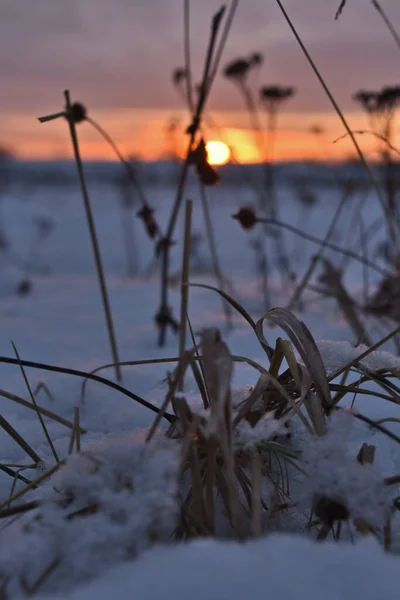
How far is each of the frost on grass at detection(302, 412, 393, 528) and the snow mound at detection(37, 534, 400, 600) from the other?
0.08 m

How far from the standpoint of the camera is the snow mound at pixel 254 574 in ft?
1.41

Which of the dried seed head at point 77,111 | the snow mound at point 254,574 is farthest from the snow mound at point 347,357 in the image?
the dried seed head at point 77,111


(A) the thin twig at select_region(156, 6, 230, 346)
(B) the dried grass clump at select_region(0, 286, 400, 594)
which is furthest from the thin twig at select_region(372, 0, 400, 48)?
(B) the dried grass clump at select_region(0, 286, 400, 594)

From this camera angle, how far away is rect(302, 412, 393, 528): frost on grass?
555 millimetres

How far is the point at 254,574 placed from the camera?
0.44 metres

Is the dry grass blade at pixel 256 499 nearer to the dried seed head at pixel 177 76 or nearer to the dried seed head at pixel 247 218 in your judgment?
the dried seed head at pixel 247 218

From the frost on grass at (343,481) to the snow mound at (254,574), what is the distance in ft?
0.27

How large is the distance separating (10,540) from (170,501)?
0.16 m

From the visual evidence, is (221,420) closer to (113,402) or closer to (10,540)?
(10,540)

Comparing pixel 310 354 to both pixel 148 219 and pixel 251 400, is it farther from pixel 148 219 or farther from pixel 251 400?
pixel 148 219

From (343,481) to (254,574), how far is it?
0.16 metres

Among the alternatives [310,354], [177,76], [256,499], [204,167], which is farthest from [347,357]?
[177,76]

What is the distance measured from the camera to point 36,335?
1684 mm

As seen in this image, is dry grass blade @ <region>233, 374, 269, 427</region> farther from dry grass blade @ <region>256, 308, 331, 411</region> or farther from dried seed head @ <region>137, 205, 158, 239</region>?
dried seed head @ <region>137, 205, 158, 239</region>
